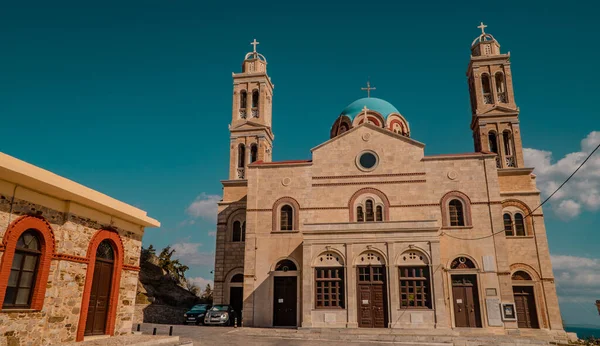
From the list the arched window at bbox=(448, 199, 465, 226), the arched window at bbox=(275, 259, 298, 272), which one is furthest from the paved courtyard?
the arched window at bbox=(448, 199, 465, 226)

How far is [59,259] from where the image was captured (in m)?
12.9

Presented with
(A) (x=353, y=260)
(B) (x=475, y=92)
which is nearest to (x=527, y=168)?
(B) (x=475, y=92)

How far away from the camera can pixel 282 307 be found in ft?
84.5

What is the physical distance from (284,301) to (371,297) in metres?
5.39

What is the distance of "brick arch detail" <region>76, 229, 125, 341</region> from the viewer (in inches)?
547

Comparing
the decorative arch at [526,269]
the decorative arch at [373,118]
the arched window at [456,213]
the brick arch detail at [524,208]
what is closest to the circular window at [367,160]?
the arched window at [456,213]

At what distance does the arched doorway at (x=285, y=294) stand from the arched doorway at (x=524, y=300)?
42.3ft

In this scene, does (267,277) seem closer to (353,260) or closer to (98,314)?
(353,260)

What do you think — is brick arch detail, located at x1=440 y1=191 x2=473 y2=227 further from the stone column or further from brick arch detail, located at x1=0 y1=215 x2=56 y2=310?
brick arch detail, located at x1=0 y1=215 x2=56 y2=310

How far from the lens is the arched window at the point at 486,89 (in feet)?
105

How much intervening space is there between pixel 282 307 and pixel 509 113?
65.5 ft

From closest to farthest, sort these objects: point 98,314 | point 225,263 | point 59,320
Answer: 1. point 59,320
2. point 98,314
3. point 225,263

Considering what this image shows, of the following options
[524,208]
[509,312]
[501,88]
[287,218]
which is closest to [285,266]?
[287,218]

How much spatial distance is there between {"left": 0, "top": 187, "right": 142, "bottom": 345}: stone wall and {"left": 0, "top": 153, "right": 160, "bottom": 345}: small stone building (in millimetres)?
24
